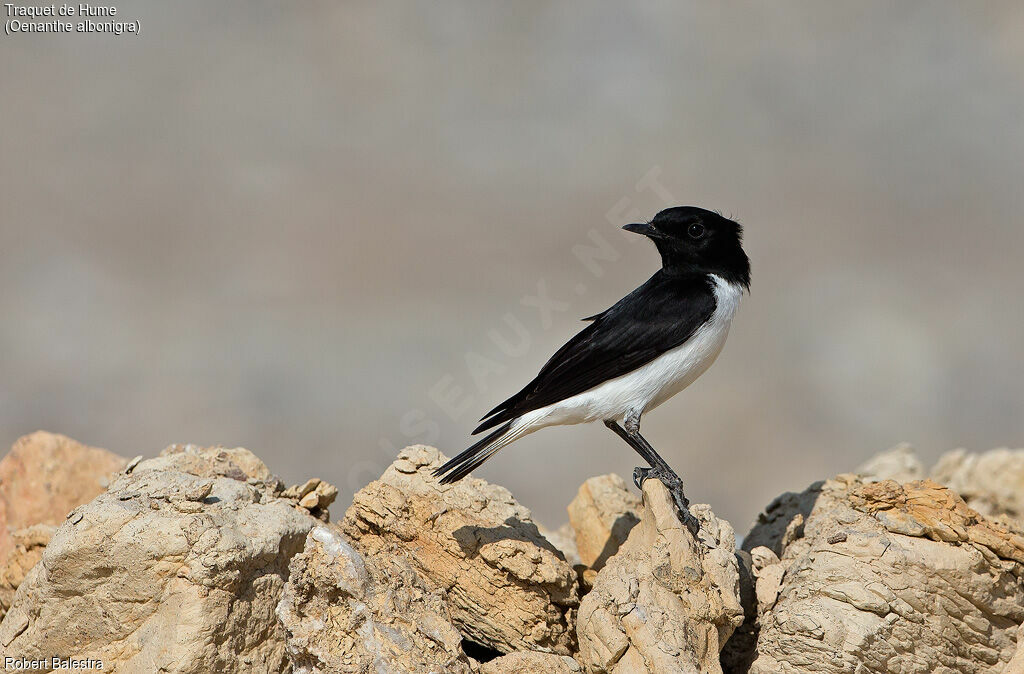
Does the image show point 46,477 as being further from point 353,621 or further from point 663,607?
point 663,607

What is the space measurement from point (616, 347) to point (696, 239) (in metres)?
1.23

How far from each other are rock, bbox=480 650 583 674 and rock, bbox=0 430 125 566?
13.6 ft

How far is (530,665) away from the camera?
546cm

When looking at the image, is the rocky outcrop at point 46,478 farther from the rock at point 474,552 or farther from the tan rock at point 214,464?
the rock at point 474,552

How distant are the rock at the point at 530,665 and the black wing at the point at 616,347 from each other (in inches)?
72.3

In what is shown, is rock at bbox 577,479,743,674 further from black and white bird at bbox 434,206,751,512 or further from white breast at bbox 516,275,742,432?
white breast at bbox 516,275,742,432

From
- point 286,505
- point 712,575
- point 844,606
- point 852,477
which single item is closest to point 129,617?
point 286,505

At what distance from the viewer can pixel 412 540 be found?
6.45 metres

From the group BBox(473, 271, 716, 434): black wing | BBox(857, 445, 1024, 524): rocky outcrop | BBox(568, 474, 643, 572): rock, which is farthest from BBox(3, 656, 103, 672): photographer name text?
BBox(857, 445, 1024, 524): rocky outcrop

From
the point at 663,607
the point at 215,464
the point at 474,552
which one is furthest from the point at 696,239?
the point at 215,464

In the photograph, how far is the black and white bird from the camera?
702cm

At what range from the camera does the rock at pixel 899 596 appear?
5.30 meters

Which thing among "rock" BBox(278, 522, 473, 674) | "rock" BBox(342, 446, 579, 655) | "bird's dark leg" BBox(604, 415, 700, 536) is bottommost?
"rock" BBox(278, 522, 473, 674)

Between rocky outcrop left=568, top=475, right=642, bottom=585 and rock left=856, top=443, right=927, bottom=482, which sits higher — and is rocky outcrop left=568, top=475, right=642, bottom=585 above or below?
below
